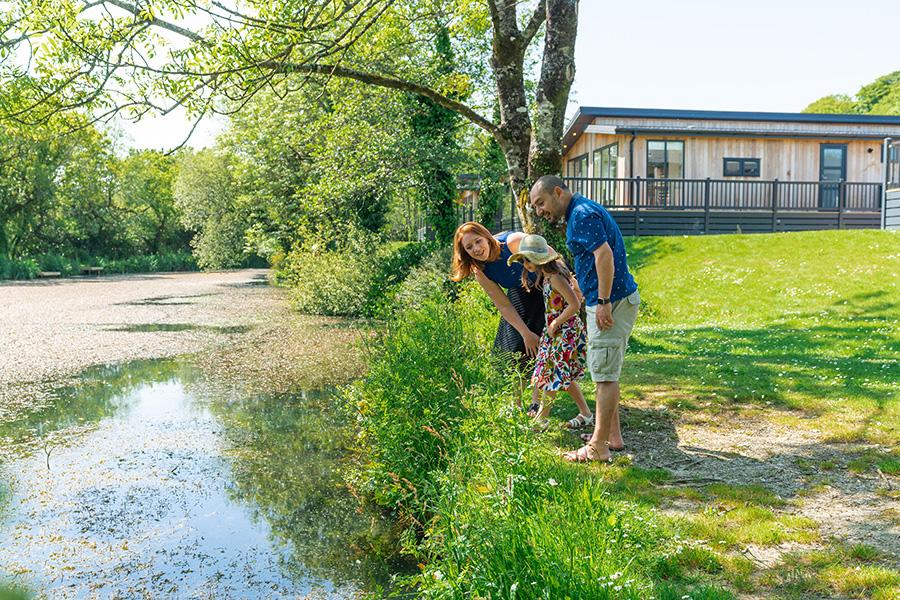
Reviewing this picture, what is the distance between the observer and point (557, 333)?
645cm

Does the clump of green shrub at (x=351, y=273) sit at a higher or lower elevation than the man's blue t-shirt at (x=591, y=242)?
lower

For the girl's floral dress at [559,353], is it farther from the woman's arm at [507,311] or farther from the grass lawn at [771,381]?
the grass lawn at [771,381]

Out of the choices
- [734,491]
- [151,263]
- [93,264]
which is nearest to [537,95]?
[734,491]

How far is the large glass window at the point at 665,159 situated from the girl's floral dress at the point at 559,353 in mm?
23079

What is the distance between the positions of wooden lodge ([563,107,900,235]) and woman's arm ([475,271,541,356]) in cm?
1996

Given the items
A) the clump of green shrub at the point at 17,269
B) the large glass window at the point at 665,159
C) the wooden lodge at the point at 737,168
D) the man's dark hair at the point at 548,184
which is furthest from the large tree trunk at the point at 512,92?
the clump of green shrub at the point at 17,269

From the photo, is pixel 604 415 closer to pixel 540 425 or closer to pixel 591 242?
pixel 540 425

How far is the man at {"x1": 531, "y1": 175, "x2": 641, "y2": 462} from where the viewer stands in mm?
5395

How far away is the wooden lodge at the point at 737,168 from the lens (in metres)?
26.1

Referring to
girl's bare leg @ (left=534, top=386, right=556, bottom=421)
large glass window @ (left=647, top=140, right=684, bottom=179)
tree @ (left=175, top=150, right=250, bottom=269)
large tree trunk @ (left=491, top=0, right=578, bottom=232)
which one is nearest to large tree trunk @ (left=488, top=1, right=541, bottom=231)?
large tree trunk @ (left=491, top=0, right=578, bottom=232)

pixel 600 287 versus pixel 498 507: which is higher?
pixel 600 287

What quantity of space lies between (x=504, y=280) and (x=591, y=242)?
53.6 inches

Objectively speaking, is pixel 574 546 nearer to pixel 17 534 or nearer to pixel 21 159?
pixel 17 534

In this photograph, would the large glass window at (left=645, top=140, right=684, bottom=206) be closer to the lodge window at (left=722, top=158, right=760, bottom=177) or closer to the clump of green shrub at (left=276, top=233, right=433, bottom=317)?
the lodge window at (left=722, top=158, right=760, bottom=177)
